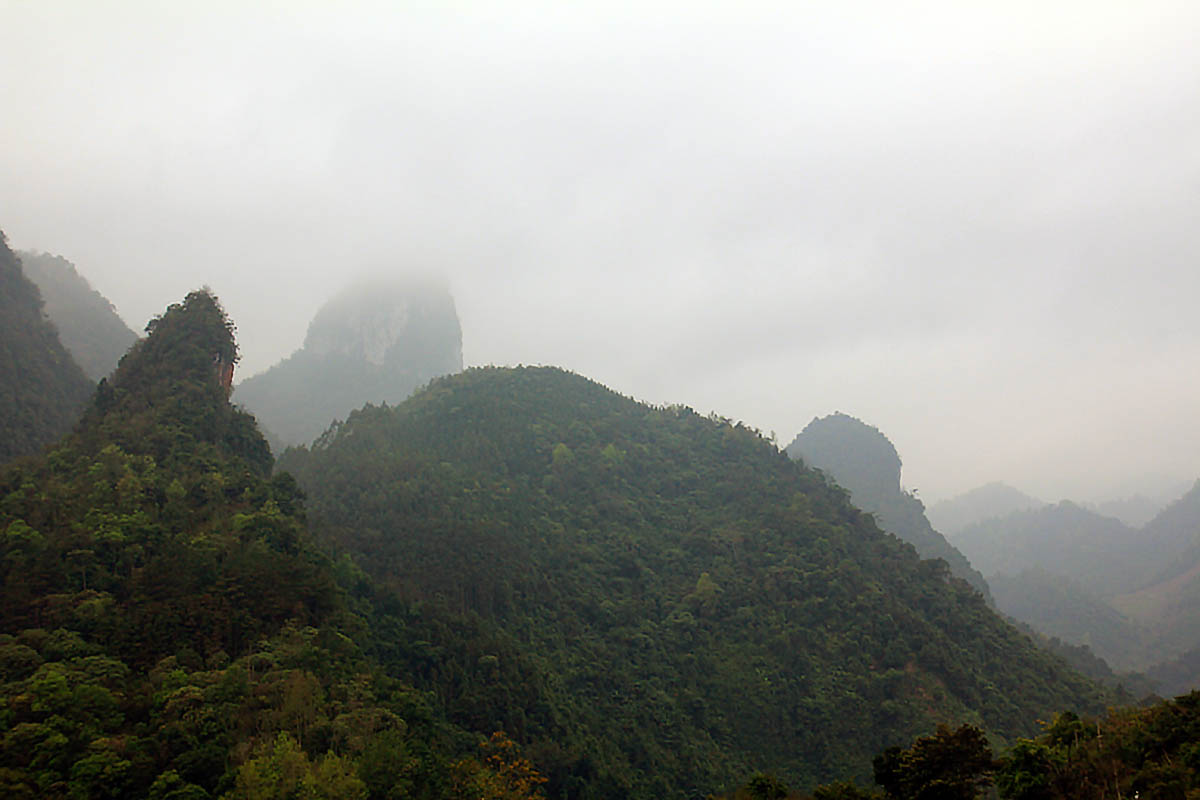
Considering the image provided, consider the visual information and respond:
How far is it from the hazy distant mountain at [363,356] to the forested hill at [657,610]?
46.2 metres

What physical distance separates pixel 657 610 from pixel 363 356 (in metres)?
80.0

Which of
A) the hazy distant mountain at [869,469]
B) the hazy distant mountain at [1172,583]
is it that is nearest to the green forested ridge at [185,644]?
the hazy distant mountain at [869,469]

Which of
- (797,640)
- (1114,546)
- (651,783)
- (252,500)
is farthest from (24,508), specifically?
(1114,546)

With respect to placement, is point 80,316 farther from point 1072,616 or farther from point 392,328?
point 1072,616

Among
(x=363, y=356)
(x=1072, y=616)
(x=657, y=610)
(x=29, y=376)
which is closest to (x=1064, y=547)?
(x=1072, y=616)

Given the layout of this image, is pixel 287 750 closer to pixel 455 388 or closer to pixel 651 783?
pixel 651 783

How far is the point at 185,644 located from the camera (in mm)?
20719

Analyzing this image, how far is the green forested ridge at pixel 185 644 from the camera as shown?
53.0 ft

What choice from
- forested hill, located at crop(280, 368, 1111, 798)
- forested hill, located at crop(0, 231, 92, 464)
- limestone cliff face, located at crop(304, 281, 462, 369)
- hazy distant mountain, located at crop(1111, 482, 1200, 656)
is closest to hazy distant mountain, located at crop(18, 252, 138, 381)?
forested hill, located at crop(0, 231, 92, 464)

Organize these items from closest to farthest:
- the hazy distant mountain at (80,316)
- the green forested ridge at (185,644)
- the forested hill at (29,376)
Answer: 1. the green forested ridge at (185,644)
2. the forested hill at (29,376)
3. the hazy distant mountain at (80,316)

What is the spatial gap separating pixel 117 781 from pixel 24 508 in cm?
1270

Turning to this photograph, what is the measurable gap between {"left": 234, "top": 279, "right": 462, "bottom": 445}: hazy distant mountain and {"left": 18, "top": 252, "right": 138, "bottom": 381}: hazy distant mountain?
2615 centimetres

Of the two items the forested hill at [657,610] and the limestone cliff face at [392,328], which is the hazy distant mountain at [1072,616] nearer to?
the forested hill at [657,610]

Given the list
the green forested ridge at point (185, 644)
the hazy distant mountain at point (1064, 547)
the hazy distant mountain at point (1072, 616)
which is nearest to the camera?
the green forested ridge at point (185, 644)
